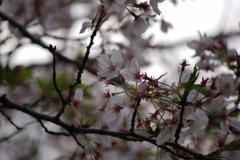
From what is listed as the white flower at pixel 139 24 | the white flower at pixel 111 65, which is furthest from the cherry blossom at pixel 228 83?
the white flower at pixel 111 65

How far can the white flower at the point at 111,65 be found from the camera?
4.52 ft

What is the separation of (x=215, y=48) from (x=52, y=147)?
447cm

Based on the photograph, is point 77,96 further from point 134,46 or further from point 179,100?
point 134,46

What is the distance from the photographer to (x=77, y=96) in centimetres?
180

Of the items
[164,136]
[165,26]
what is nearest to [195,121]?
[164,136]

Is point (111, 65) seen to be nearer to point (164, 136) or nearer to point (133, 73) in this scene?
point (133, 73)

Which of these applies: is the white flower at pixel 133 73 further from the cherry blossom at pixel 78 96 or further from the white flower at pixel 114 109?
the cherry blossom at pixel 78 96

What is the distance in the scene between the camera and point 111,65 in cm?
140

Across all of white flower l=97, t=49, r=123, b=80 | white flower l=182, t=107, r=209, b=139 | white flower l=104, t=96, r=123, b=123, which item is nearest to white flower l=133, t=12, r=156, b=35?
white flower l=97, t=49, r=123, b=80

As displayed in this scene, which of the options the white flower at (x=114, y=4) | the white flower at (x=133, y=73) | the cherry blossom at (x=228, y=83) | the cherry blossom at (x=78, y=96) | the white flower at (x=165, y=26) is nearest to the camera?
the white flower at (x=114, y=4)

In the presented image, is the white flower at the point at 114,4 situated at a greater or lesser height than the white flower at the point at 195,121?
greater

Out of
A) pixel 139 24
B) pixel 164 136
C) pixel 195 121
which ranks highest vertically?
pixel 139 24

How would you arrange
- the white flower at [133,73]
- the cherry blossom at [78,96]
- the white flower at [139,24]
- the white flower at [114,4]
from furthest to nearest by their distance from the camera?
1. the cherry blossom at [78,96]
2. the white flower at [139,24]
3. the white flower at [133,73]
4. the white flower at [114,4]

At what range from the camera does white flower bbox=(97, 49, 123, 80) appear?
4.52 ft
